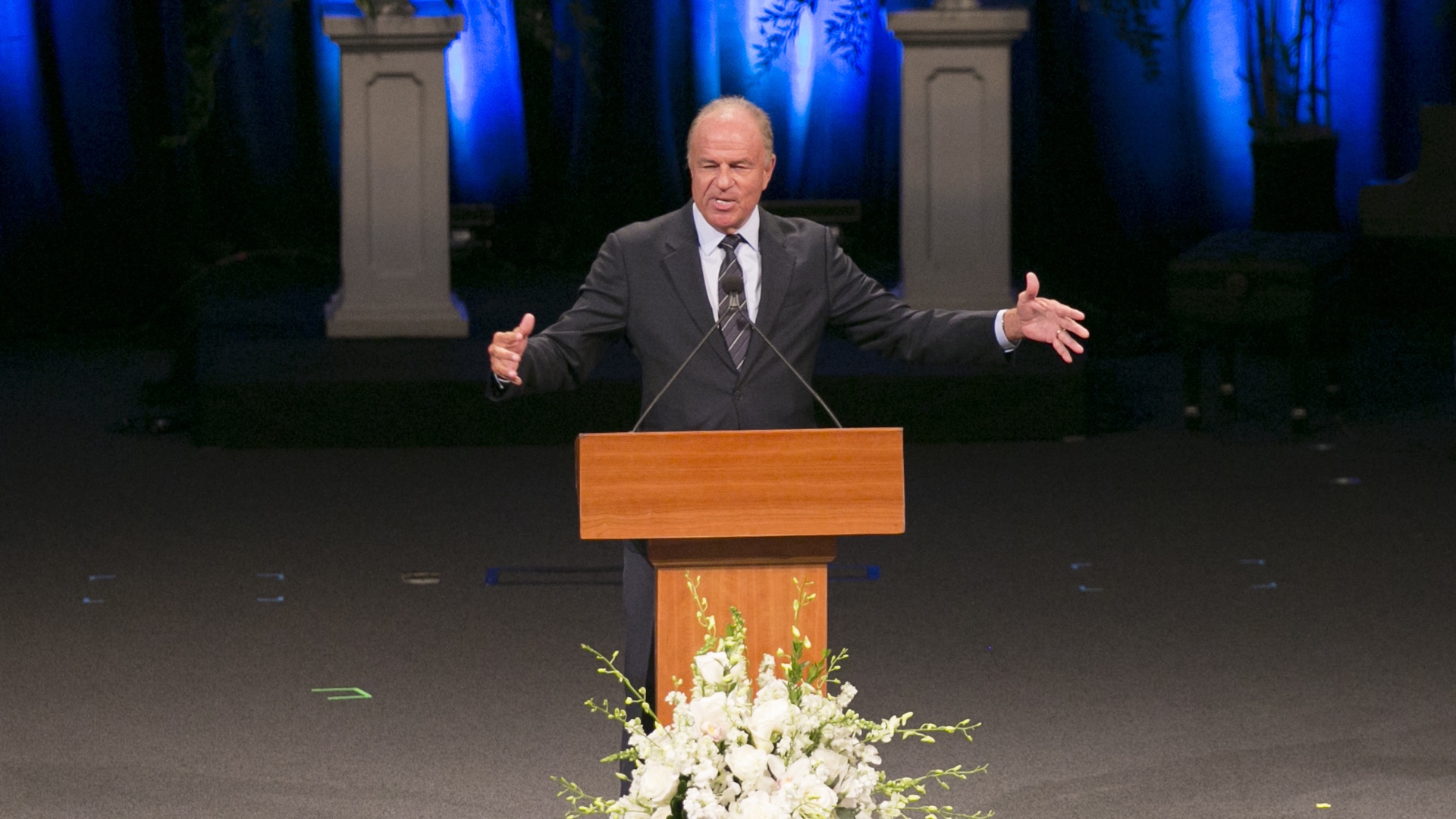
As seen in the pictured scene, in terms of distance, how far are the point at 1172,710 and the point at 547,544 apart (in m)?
2.59

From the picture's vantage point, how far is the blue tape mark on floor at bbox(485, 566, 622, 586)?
6.14 metres

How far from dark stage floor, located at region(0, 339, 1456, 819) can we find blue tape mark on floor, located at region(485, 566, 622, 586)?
0.29ft

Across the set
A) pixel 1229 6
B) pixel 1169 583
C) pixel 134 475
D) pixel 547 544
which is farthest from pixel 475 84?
pixel 1169 583

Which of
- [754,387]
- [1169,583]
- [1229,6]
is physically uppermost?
[1229,6]

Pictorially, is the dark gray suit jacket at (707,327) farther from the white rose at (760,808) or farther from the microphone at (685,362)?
the white rose at (760,808)

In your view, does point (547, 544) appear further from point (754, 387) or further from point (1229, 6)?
point (1229, 6)

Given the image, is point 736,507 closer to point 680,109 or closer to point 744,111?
point 744,111

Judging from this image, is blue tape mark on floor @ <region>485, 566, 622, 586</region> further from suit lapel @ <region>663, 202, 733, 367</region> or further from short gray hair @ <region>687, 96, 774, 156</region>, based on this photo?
short gray hair @ <region>687, 96, 774, 156</region>

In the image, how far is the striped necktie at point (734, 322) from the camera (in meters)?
3.19

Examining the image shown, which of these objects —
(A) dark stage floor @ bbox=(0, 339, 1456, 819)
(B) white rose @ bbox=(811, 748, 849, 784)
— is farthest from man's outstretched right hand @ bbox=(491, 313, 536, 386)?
(A) dark stage floor @ bbox=(0, 339, 1456, 819)

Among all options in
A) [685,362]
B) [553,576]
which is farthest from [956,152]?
[685,362]

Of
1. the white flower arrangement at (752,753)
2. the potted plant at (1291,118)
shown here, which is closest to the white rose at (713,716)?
the white flower arrangement at (752,753)

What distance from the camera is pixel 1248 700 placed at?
4.82m

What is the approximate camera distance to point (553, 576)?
6.24 meters
